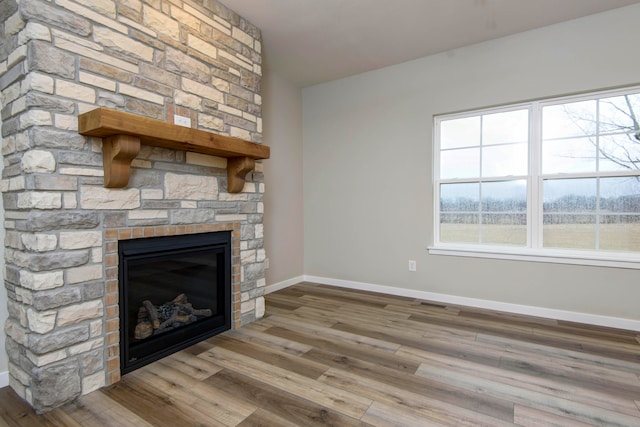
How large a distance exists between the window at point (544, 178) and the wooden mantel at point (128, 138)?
2393 mm

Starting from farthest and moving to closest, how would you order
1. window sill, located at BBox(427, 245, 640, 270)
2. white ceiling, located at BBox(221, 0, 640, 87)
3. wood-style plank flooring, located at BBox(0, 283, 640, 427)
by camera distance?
1. window sill, located at BBox(427, 245, 640, 270)
2. white ceiling, located at BBox(221, 0, 640, 87)
3. wood-style plank flooring, located at BBox(0, 283, 640, 427)

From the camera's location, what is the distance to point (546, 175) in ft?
9.83

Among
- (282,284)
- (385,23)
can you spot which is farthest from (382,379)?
(385,23)

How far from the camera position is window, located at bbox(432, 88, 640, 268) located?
2.75 metres

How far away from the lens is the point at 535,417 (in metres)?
1.60

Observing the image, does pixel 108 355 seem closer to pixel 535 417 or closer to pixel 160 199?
pixel 160 199

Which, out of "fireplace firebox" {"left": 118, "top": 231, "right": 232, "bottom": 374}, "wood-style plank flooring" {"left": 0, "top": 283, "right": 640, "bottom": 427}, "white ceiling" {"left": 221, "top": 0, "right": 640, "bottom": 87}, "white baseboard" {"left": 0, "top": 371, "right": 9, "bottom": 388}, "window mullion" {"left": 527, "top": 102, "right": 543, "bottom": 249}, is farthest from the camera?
"window mullion" {"left": 527, "top": 102, "right": 543, "bottom": 249}

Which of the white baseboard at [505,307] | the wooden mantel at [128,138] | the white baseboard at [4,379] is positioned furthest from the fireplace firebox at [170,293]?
the white baseboard at [505,307]

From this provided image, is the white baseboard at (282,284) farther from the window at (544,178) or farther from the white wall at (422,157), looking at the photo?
the window at (544,178)

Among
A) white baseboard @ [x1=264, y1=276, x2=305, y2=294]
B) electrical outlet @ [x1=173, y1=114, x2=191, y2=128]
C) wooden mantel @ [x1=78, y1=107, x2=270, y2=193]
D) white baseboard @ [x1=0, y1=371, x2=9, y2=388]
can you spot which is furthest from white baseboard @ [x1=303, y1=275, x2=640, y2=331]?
white baseboard @ [x1=0, y1=371, x2=9, y2=388]

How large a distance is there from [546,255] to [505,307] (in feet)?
2.00

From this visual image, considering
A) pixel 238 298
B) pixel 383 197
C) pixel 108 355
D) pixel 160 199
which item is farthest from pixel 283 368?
pixel 383 197

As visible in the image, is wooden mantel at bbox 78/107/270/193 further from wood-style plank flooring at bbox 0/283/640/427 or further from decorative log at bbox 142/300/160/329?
wood-style plank flooring at bbox 0/283/640/427

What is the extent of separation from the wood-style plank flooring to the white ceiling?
2.58 meters
